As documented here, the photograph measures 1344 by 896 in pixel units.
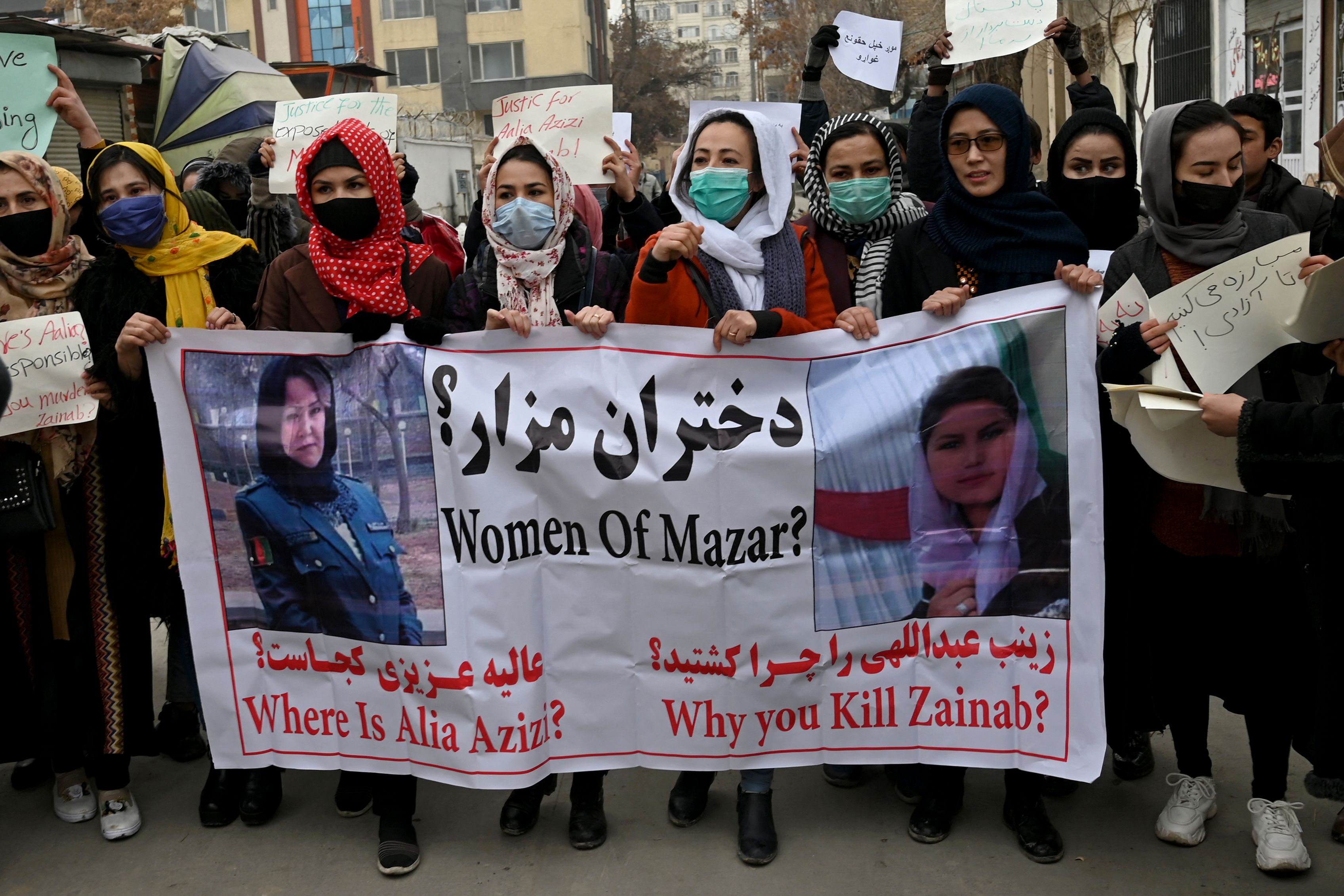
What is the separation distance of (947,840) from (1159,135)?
192cm

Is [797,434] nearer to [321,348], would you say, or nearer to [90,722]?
[321,348]

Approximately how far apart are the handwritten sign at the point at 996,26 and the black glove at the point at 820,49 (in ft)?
1.57

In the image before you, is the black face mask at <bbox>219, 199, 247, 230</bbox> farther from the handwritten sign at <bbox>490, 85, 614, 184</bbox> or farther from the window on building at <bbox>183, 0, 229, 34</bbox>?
the window on building at <bbox>183, 0, 229, 34</bbox>

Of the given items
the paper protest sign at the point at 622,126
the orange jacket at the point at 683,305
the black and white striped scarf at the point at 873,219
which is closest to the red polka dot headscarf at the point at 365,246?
the orange jacket at the point at 683,305

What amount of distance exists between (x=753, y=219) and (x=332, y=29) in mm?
46531

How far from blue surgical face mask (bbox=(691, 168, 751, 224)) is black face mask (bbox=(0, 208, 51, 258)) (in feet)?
5.96

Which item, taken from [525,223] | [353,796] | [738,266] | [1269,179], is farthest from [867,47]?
[353,796]

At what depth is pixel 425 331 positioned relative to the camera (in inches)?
132

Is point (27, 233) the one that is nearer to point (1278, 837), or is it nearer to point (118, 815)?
point (118, 815)

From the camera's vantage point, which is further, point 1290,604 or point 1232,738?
point 1232,738

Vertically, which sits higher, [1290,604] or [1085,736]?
[1290,604]

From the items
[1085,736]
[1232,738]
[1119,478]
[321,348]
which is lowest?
[1232,738]

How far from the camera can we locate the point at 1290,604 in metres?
3.16

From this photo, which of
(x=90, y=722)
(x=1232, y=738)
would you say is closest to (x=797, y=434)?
(x=1232, y=738)
